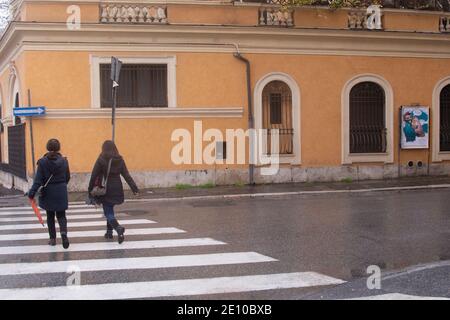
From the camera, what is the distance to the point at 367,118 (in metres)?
19.6

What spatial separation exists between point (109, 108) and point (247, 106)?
14.2 feet

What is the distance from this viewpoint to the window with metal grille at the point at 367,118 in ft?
63.7

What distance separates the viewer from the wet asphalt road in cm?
678

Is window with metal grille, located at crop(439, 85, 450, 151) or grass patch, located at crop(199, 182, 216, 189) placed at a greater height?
window with metal grille, located at crop(439, 85, 450, 151)

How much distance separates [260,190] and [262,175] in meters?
1.59

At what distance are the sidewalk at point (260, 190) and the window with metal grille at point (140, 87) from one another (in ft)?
8.98

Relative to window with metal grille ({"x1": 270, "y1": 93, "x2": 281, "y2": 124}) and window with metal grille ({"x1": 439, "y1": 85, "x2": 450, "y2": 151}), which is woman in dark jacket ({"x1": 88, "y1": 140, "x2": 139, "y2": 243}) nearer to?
window with metal grille ({"x1": 270, "y1": 93, "x2": 281, "y2": 124})

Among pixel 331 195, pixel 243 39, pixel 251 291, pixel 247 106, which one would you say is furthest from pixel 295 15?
pixel 251 291

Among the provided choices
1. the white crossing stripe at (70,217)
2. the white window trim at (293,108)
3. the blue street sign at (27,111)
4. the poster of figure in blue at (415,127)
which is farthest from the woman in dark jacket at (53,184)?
the poster of figure in blue at (415,127)

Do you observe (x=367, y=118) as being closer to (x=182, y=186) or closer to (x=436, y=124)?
(x=436, y=124)

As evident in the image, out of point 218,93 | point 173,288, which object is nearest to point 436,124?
point 218,93

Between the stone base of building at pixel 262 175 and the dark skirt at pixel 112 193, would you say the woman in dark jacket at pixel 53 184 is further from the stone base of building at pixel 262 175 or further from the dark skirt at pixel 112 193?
the stone base of building at pixel 262 175

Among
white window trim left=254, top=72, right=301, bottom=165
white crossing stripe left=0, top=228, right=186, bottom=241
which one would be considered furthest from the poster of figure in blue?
white crossing stripe left=0, top=228, right=186, bottom=241
